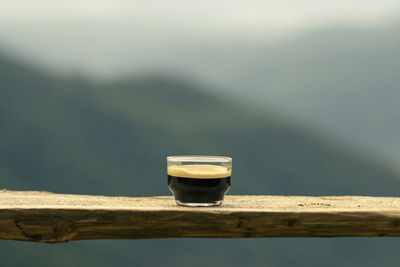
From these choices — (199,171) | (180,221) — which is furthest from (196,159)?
(180,221)

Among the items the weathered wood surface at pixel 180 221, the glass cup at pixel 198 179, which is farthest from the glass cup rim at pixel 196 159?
the weathered wood surface at pixel 180 221

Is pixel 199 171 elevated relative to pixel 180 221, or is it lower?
elevated

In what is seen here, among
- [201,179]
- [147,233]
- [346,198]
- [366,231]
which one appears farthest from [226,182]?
[346,198]

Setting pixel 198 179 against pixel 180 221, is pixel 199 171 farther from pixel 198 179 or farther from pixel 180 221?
pixel 180 221

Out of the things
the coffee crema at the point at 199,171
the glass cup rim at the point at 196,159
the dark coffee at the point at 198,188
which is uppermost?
the glass cup rim at the point at 196,159

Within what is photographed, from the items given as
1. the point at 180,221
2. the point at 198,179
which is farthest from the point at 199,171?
the point at 180,221

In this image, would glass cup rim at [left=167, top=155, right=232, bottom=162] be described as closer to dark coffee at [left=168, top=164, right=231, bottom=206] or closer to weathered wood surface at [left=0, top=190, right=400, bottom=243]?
dark coffee at [left=168, top=164, right=231, bottom=206]

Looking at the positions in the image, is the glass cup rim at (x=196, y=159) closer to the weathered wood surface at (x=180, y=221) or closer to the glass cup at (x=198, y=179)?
the glass cup at (x=198, y=179)
